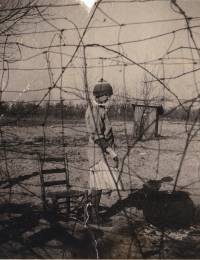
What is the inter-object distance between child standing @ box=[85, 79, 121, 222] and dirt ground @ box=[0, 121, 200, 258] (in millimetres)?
142

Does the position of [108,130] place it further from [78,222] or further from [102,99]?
[78,222]

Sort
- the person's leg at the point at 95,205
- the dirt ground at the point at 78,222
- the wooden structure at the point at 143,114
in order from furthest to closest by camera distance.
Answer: the person's leg at the point at 95,205 < the wooden structure at the point at 143,114 < the dirt ground at the point at 78,222

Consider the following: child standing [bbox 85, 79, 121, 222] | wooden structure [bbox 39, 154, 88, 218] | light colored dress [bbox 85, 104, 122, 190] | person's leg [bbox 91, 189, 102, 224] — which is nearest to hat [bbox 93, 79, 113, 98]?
child standing [bbox 85, 79, 121, 222]

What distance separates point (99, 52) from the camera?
371cm

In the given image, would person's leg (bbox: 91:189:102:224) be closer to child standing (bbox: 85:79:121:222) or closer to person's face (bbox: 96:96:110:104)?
child standing (bbox: 85:79:121:222)

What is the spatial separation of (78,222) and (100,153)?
71 cm

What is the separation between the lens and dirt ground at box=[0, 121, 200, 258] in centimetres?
354

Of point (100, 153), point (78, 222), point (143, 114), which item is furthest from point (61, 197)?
point (143, 114)

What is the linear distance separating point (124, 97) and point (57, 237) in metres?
1.41

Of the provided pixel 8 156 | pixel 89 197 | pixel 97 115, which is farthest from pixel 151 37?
pixel 8 156

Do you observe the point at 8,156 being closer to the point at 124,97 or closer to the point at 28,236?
the point at 28,236

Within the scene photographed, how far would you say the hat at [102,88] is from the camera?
12.0 feet

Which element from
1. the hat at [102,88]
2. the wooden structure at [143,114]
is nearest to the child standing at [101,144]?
the hat at [102,88]

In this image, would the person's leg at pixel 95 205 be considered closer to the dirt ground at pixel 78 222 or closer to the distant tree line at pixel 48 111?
the dirt ground at pixel 78 222
